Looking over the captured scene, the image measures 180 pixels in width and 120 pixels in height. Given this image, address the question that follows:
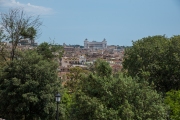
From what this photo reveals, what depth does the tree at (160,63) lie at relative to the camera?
22.2m

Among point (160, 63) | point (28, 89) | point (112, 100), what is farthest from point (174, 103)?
point (28, 89)

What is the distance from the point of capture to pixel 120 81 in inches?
520

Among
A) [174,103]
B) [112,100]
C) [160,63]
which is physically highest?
[160,63]

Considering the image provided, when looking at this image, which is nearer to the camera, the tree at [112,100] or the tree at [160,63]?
the tree at [112,100]

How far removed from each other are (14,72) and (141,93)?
6.61m

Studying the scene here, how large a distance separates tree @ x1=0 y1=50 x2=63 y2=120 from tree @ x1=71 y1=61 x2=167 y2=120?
2524mm

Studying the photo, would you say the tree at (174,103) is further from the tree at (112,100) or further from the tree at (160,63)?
the tree at (112,100)

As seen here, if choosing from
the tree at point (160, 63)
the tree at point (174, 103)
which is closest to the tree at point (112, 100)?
the tree at point (174, 103)

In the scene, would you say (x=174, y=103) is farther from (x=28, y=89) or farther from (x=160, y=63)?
(x=28, y=89)

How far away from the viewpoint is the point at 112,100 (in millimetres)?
13062

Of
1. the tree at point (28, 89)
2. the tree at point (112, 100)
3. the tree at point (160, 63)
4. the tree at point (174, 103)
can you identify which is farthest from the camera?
the tree at point (160, 63)

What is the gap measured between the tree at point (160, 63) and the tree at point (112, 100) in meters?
8.13

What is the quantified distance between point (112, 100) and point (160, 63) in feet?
35.7

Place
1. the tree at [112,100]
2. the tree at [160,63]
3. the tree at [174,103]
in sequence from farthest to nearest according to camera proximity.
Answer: the tree at [160,63] → the tree at [174,103] → the tree at [112,100]
